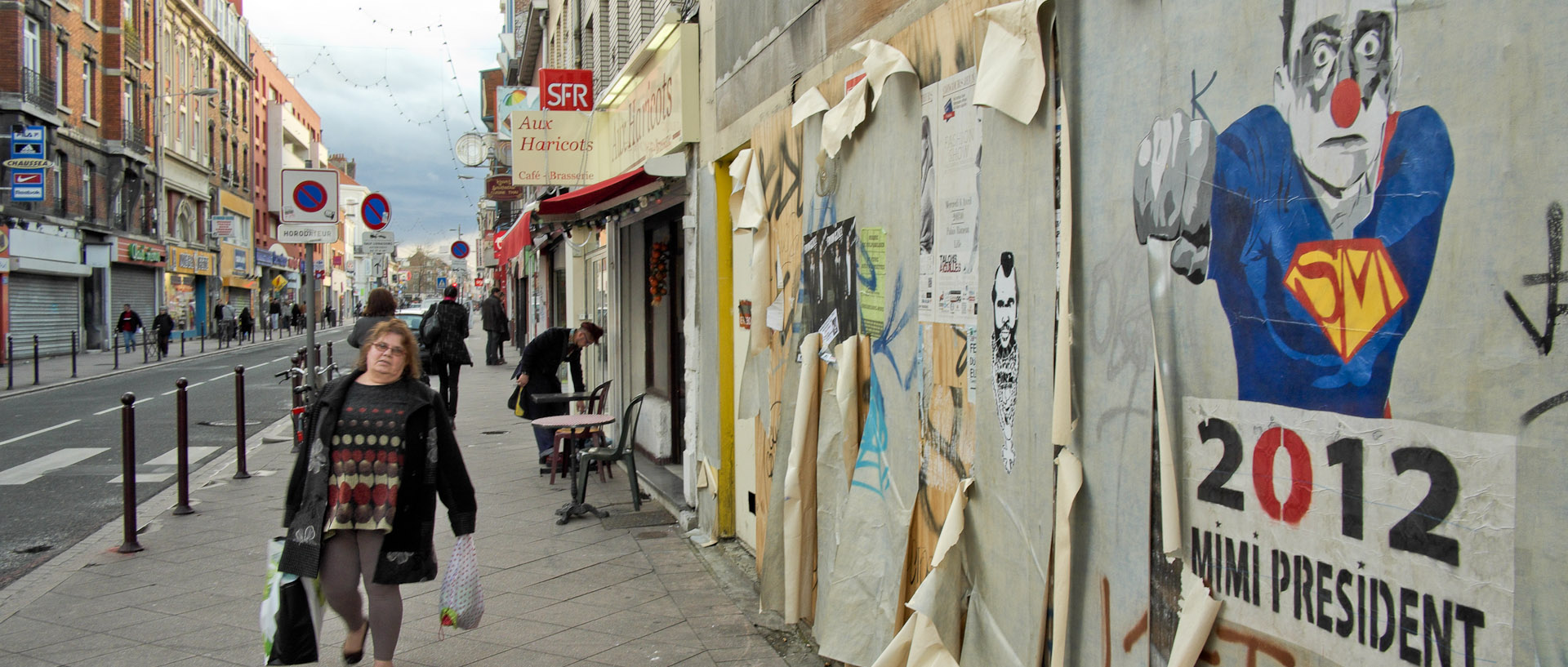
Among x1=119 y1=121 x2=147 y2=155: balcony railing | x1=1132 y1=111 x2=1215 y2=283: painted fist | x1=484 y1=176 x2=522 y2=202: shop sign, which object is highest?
x1=119 y1=121 x2=147 y2=155: balcony railing

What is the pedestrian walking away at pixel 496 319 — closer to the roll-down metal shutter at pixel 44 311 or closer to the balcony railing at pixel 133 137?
the roll-down metal shutter at pixel 44 311

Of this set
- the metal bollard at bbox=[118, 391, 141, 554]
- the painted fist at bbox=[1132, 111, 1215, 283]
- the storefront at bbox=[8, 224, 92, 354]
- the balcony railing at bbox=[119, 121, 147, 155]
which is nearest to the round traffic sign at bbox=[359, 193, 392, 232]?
the metal bollard at bbox=[118, 391, 141, 554]

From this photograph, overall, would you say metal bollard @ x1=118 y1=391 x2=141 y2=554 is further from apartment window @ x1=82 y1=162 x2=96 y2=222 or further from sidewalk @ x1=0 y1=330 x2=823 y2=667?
apartment window @ x1=82 y1=162 x2=96 y2=222

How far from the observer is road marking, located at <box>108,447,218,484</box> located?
9906 millimetres

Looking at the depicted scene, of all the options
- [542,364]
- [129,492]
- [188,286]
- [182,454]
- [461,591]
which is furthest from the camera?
[188,286]

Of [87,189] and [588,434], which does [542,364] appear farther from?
[87,189]

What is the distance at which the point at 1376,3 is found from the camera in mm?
1847

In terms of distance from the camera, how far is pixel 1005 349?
314 cm

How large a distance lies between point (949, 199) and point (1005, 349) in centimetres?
64

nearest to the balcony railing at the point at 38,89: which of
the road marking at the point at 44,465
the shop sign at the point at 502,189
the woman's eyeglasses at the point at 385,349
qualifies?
the shop sign at the point at 502,189

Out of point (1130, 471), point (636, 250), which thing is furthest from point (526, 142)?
point (1130, 471)

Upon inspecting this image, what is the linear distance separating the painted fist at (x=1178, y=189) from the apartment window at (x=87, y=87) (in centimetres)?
3922

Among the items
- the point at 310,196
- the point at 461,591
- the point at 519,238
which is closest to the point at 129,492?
the point at 461,591

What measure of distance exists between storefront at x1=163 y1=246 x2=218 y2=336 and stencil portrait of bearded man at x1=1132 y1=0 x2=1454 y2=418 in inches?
1716
